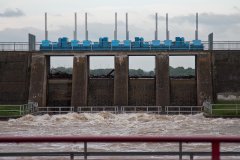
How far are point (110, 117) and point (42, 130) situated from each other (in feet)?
29.4

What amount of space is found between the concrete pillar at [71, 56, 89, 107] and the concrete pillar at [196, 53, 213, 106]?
9.44 metres

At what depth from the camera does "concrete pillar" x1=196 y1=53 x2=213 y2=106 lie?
41188 millimetres

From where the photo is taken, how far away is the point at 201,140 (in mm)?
5480

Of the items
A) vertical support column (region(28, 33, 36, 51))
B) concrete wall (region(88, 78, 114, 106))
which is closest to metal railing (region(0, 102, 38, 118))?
concrete wall (region(88, 78, 114, 106))

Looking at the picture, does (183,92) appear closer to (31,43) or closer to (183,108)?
(183,108)

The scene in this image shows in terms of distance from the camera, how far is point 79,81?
139 ft

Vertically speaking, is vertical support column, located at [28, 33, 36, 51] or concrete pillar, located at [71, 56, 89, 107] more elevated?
vertical support column, located at [28, 33, 36, 51]

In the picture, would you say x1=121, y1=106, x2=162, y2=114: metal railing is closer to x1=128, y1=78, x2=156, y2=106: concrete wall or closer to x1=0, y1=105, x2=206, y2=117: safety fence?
x1=0, y1=105, x2=206, y2=117: safety fence

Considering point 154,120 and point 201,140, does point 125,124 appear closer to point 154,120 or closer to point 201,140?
point 154,120

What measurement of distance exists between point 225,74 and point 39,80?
1578cm

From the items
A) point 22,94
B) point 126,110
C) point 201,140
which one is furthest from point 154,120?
point 201,140

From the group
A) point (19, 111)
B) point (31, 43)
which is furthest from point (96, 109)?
point (31, 43)

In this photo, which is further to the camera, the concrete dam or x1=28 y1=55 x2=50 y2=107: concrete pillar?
the concrete dam

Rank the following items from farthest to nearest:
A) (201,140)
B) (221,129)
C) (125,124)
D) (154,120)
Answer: (154,120), (125,124), (221,129), (201,140)
